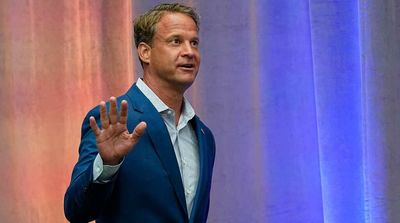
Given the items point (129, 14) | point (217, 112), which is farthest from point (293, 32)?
point (129, 14)

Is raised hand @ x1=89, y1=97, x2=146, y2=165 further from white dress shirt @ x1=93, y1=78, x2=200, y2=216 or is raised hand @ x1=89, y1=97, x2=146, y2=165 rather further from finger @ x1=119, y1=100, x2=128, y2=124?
white dress shirt @ x1=93, y1=78, x2=200, y2=216

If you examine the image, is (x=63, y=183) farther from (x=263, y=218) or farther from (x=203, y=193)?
(x=203, y=193)

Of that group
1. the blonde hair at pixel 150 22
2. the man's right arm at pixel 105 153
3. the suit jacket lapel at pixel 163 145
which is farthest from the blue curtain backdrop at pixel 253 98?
the man's right arm at pixel 105 153

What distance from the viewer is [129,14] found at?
1.89m

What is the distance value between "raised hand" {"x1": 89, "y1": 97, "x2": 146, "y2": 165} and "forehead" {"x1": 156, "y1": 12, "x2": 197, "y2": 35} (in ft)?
0.90

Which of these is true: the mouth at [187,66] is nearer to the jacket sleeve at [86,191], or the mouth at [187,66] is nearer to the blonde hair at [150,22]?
the blonde hair at [150,22]

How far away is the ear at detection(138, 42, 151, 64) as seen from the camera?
118 cm

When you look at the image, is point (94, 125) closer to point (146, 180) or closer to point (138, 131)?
point (138, 131)

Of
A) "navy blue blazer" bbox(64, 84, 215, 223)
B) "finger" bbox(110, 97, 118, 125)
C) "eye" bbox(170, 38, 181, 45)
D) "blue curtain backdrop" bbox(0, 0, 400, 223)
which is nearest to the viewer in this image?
"finger" bbox(110, 97, 118, 125)

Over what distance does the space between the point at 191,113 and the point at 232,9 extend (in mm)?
790

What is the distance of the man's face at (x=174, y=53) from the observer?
1146mm

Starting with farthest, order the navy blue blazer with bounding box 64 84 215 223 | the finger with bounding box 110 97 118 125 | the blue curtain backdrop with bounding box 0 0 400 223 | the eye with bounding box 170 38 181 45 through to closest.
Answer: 1. the blue curtain backdrop with bounding box 0 0 400 223
2. the eye with bounding box 170 38 181 45
3. the navy blue blazer with bounding box 64 84 215 223
4. the finger with bounding box 110 97 118 125

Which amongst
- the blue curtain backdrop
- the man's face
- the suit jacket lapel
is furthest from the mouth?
the blue curtain backdrop

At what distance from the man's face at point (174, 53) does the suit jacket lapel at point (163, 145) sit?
88mm
